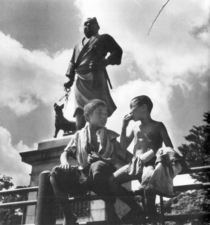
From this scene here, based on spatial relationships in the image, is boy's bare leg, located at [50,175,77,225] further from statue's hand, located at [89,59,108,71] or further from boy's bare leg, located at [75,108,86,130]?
statue's hand, located at [89,59,108,71]

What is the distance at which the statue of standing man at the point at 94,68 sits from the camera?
6521 millimetres

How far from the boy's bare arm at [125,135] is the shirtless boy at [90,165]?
0.55 feet

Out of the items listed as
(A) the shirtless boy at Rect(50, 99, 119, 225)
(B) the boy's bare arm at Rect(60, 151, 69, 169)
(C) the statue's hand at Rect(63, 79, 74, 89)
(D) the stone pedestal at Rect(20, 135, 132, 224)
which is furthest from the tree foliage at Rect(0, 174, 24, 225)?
(A) the shirtless boy at Rect(50, 99, 119, 225)

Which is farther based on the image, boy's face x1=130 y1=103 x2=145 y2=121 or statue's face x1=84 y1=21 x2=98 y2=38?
statue's face x1=84 y1=21 x2=98 y2=38

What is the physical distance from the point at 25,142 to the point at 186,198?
1314cm

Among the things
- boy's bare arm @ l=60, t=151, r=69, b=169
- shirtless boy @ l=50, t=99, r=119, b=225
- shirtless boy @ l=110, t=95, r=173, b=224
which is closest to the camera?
shirtless boy @ l=50, t=99, r=119, b=225

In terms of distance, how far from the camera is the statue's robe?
655 cm

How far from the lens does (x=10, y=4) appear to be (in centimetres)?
702

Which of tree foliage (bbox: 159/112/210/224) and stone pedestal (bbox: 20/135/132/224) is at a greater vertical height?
tree foliage (bbox: 159/112/210/224)

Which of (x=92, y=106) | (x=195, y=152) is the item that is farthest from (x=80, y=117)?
(x=195, y=152)

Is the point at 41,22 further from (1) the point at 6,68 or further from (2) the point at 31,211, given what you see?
(2) the point at 31,211

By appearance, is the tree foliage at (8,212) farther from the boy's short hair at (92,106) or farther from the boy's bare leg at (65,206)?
the boy's short hair at (92,106)

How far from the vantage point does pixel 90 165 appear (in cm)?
381

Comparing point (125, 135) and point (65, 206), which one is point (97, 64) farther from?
point (65, 206)
